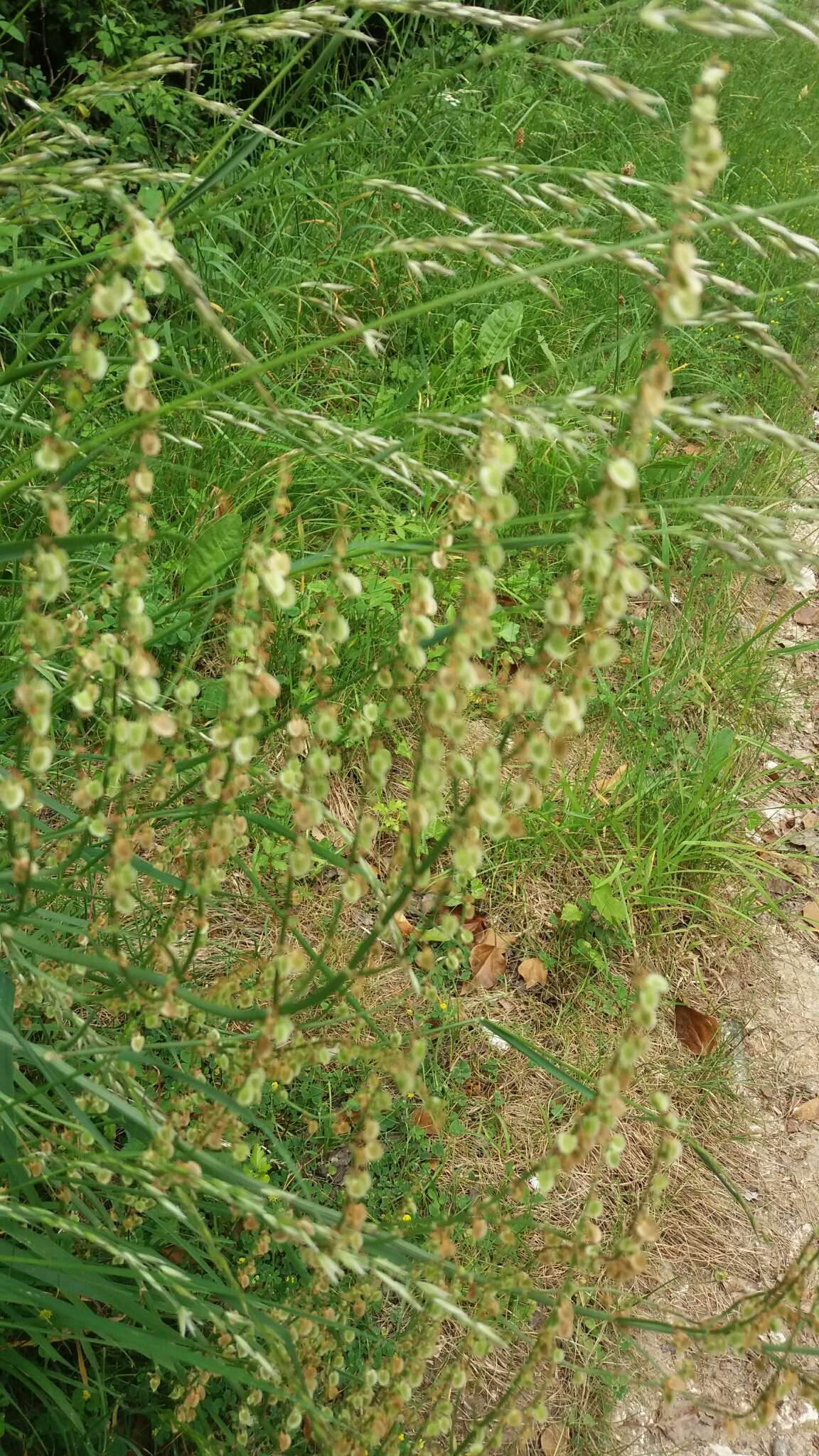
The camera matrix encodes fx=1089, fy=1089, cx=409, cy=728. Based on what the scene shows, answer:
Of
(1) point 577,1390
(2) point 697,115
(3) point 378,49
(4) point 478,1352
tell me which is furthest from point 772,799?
(3) point 378,49

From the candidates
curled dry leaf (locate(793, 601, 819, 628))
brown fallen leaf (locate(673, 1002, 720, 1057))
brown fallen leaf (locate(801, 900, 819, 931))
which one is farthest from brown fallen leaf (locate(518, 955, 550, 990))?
curled dry leaf (locate(793, 601, 819, 628))

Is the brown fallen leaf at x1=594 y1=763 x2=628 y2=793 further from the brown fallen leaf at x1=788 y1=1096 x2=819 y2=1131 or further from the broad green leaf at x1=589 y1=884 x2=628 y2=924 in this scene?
the brown fallen leaf at x1=788 y1=1096 x2=819 y2=1131

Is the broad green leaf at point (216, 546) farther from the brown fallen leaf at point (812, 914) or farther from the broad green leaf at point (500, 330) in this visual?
the brown fallen leaf at point (812, 914)

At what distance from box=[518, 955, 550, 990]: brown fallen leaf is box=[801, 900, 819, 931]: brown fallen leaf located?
32.3 inches

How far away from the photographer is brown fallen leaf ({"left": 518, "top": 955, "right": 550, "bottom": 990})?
2516 millimetres

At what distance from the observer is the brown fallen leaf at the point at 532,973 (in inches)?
99.0

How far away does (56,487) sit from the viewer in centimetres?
100

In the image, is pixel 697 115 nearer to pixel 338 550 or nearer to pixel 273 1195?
pixel 338 550

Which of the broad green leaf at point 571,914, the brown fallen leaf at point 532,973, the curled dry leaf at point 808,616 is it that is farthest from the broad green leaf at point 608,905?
the curled dry leaf at point 808,616

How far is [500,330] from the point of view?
3.40m

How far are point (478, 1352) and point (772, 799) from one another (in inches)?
93.5

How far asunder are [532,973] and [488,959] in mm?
109

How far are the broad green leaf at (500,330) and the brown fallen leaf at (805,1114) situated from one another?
7.43 ft

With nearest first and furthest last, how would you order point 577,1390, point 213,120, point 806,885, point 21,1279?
point 21,1279
point 577,1390
point 806,885
point 213,120
